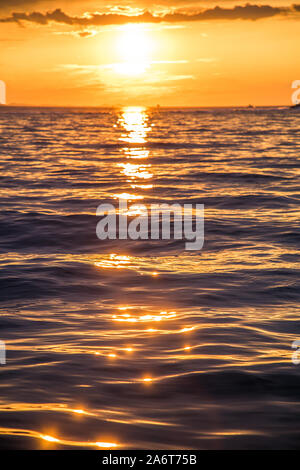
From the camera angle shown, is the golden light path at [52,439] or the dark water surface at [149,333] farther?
the dark water surface at [149,333]

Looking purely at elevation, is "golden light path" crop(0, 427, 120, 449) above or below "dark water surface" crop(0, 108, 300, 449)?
below

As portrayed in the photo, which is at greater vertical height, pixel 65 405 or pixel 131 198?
pixel 131 198

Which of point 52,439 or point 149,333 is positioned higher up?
point 149,333

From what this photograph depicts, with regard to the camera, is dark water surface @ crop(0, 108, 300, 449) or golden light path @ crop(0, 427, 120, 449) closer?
golden light path @ crop(0, 427, 120, 449)

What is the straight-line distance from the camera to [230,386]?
5957 millimetres

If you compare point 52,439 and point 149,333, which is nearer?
point 52,439

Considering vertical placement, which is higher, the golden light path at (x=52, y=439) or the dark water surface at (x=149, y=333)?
the dark water surface at (x=149, y=333)

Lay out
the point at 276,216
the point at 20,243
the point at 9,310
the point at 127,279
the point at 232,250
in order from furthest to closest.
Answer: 1. the point at 276,216
2. the point at 20,243
3. the point at 232,250
4. the point at 127,279
5. the point at 9,310

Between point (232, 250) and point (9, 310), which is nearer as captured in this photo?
point (9, 310)
